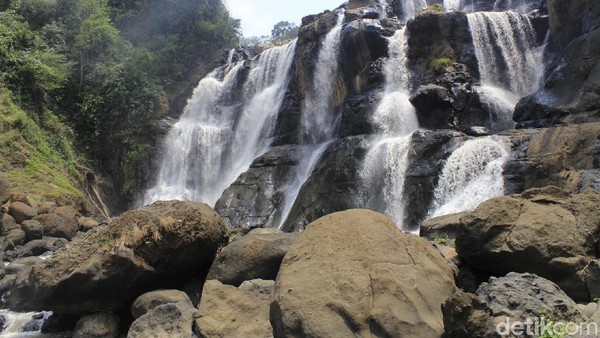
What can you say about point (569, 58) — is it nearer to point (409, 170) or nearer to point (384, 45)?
point (409, 170)

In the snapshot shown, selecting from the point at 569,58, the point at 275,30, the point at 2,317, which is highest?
the point at 275,30

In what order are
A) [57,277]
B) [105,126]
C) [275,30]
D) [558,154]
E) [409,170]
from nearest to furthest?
[57,277]
[558,154]
[409,170]
[105,126]
[275,30]

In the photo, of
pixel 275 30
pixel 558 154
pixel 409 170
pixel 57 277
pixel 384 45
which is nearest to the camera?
pixel 57 277

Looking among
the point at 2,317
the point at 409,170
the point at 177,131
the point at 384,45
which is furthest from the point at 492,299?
the point at 177,131

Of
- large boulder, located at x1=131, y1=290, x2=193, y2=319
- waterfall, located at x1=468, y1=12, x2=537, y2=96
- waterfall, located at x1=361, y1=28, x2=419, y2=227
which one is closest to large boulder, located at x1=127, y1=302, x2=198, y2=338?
large boulder, located at x1=131, y1=290, x2=193, y2=319

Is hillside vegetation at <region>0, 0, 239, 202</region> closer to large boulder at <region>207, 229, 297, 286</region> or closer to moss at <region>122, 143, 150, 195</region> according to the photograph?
moss at <region>122, 143, 150, 195</region>

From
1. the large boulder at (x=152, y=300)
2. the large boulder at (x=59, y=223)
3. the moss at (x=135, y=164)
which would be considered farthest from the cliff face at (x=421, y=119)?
the large boulder at (x=152, y=300)

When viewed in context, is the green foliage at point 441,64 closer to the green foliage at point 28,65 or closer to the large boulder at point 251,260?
the large boulder at point 251,260

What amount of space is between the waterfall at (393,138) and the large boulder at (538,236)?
10.0 meters

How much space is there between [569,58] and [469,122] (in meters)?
4.59

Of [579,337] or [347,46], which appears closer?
[579,337]

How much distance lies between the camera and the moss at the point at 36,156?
2200cm

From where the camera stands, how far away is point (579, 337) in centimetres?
455

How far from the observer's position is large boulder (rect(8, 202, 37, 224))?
18.8 m
